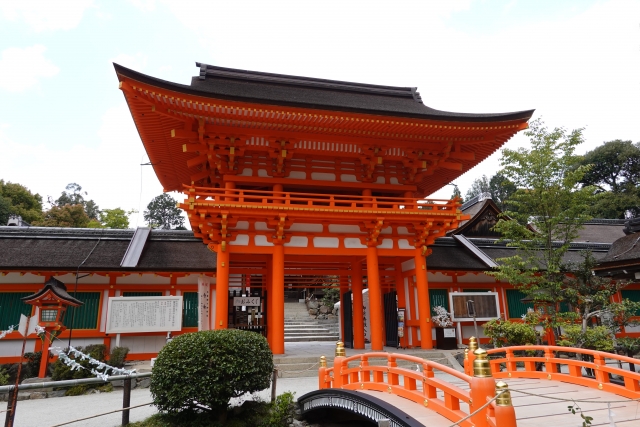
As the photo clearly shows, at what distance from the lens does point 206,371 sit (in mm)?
6949

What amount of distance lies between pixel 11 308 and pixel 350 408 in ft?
41.5

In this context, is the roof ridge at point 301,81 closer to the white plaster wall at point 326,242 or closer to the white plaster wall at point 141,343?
the white plaster wall at point 326,242

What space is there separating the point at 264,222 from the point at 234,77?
618 centimetres

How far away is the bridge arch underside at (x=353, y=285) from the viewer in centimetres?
1280

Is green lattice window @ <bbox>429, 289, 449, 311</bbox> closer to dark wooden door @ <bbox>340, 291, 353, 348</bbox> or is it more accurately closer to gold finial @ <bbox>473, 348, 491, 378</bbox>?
dark wooden door @ <bbox>340, 291, 353, 348</bbox>

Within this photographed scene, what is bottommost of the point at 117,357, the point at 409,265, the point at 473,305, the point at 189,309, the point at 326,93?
the point at 117,357

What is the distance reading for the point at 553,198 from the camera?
451 inches

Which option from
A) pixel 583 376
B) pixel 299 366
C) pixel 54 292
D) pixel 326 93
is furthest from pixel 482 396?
pixel 326 93

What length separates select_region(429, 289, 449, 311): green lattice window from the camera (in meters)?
16.5

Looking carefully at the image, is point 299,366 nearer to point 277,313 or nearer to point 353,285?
point 277,313

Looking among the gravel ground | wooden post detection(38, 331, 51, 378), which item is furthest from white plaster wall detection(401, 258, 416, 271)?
wooden post detection(38, 331, 51, 378)

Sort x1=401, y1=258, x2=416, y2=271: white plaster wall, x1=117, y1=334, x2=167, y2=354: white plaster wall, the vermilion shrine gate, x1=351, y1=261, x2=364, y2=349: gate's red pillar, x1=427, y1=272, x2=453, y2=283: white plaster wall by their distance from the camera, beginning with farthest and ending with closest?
x1=427, y1=272, x2=453, y2=283: white plaster wall, x1=351, y1=261, x2=364, y2=349: gate's red pillar, x1=401, y1=258, x2=416, y2=271: white plaster wall, x1=117, y1=334, x2=167, y2=354: white plaster wall, the vermilion shrine gate

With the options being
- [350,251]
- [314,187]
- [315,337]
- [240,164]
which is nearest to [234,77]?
[240,164]

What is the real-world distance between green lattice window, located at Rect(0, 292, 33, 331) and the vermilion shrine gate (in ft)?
19.6
